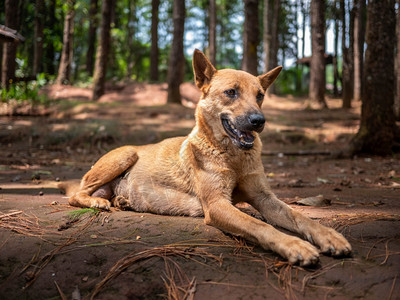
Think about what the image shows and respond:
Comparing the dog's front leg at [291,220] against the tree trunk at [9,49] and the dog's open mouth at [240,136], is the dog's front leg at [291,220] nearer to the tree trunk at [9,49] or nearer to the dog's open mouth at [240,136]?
the dog's open mouth at [240,136]

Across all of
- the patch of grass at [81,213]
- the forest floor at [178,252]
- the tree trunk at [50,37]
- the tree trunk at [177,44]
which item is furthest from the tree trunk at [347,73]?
the tree trunk at [50,37]

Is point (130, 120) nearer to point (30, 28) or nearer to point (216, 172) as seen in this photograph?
point (216, 172)

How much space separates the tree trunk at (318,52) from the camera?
1376cm

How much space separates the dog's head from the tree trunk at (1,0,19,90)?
11503 mm

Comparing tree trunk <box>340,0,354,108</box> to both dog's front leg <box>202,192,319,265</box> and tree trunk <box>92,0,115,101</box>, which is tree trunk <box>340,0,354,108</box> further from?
dog's front leg <box>202,192,319,265</box>

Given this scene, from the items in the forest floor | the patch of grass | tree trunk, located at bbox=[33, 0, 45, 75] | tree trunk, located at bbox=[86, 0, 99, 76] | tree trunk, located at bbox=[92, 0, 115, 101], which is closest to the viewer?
the forest floor

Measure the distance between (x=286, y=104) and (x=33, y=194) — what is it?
1480 centimetres

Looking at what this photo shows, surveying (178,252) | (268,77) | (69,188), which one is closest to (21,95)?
(69,188)

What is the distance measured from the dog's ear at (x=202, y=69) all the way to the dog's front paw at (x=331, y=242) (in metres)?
2.16

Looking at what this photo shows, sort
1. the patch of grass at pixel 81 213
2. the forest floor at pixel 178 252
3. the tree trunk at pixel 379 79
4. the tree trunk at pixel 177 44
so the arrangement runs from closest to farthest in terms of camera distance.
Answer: the forest floor at pixel 178 252, the patch of grass at pixel 81 213, the tree trunk at pixel 379 79, the tree trunk at pixel 177 44

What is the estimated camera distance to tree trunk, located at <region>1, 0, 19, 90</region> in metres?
12.1

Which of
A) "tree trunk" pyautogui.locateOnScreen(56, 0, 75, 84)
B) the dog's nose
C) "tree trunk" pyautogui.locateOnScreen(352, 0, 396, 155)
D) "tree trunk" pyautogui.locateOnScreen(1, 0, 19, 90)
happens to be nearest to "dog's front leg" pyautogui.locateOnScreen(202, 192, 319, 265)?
the dog's nose

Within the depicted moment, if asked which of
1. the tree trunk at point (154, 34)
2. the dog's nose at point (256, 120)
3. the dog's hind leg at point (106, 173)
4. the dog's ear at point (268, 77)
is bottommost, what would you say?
the dog's hind leg at point (106, 173)

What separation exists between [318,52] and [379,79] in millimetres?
6575
